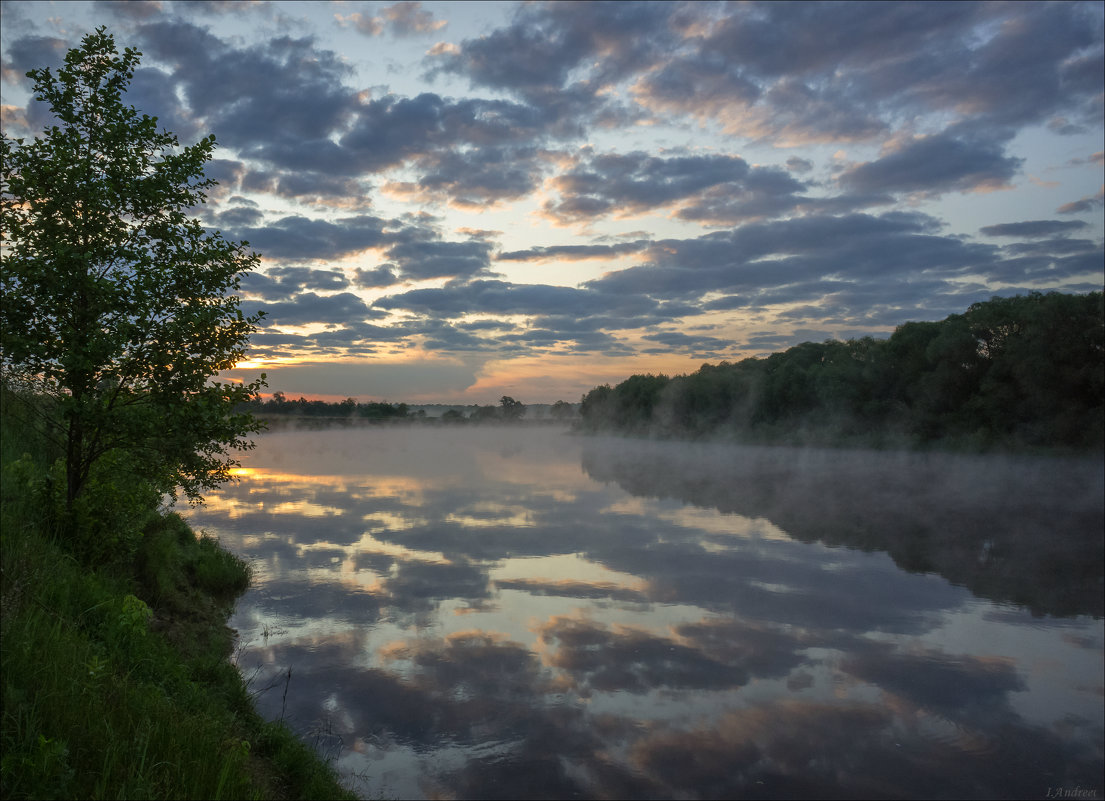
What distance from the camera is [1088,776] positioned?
460 inches

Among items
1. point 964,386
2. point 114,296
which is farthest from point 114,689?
point 964,386

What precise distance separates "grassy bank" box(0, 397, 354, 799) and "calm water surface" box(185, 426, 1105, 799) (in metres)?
1.58

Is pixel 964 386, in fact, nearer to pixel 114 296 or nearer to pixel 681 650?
pixel 681 650

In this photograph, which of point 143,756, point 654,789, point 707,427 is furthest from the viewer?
point 707,427

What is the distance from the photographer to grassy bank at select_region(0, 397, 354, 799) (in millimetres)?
6406

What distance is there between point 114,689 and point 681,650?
12671mm

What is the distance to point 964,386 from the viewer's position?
2928 inches

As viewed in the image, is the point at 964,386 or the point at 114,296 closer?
the point at 114,296

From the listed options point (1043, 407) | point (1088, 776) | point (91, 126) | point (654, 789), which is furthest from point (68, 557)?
point (1043, 407)

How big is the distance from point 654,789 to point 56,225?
1414 cm

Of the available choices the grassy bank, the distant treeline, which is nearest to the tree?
the grassy bank

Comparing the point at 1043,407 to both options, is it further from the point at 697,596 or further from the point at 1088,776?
the point at 1088,776

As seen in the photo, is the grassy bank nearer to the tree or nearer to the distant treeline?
the tree

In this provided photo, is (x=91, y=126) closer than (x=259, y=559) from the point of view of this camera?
Yes
